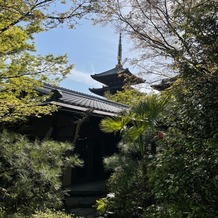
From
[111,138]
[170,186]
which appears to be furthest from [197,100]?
[111,138]

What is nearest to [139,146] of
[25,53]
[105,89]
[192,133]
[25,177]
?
[192,133]

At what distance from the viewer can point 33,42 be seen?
444 centimetres

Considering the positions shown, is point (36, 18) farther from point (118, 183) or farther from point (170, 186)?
point (118, 183)

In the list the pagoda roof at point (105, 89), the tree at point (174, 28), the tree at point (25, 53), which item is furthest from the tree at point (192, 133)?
the pagoda roof at point (105, 89)

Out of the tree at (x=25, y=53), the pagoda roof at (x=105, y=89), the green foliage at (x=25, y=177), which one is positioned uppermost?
the pagoda roof at (x=105, y=89)

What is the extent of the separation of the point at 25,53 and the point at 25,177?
212 centimetres

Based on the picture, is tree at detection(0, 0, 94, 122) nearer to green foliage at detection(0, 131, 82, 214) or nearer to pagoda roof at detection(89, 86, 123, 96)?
green foliage at detection(0, 131, 82, 214)

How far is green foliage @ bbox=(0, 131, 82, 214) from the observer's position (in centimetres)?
413

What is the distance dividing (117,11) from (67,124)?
413cm

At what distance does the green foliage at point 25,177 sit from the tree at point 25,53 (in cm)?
70

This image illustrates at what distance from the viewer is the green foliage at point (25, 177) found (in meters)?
4.13

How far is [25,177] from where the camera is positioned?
4156 mm

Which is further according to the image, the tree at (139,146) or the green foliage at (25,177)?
the tree at (139,146)

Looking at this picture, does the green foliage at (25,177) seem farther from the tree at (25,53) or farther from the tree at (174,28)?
the tree at (174,28)
